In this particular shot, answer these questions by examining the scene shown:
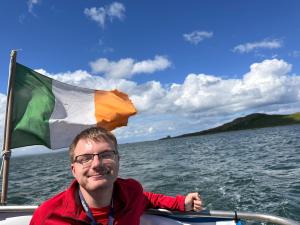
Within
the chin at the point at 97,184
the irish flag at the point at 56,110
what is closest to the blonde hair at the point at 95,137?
the chin at the point at 97,184

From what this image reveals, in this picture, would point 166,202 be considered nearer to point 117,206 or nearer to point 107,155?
point 117,206

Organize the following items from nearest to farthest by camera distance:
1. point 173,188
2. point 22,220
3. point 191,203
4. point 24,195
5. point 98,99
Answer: point 191,203 < point 22,220 < point 98,99 < point 173,188 < point 24,195

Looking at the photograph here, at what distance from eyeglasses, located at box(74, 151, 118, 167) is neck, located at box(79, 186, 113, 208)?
0.28 meters

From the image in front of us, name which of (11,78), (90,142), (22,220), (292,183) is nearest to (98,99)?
(11,78)

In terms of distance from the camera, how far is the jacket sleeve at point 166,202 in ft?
14.9

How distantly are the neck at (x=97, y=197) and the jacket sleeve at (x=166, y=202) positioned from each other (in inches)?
42.0

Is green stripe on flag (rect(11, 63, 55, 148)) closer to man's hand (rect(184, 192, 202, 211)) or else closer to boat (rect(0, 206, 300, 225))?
boat (rect(0, 206, 300, 225))

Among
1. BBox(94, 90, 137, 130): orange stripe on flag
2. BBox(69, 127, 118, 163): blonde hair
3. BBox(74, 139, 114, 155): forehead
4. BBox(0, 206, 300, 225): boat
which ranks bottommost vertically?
BBox(0, 206, 300, 225): boat

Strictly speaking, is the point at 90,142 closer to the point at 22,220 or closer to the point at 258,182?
the point at 22,220

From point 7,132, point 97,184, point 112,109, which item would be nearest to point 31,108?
point 7,132

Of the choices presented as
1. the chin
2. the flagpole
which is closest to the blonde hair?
the chin

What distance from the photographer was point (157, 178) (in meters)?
22.0

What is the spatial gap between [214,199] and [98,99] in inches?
347

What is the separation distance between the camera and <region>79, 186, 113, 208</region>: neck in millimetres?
3617
